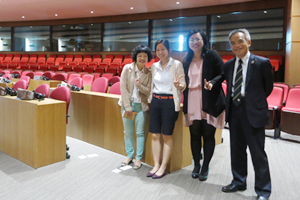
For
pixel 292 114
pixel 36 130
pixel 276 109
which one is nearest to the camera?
pixel 36 130

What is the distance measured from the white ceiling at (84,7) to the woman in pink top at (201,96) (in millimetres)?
6419

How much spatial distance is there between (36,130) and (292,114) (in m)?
3.19

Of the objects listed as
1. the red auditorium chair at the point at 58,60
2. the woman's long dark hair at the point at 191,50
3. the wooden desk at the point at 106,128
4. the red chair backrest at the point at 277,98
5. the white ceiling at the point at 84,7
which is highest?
the white ceiling at the point at 84,7

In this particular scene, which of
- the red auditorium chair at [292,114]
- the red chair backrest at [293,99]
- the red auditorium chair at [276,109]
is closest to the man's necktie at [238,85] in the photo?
the red auditorium chair at [276,109]

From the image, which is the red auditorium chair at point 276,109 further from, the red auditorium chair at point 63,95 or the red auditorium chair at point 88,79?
the red auditorium chair at point 88,79

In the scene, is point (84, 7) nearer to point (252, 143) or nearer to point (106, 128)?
point (106, 128)

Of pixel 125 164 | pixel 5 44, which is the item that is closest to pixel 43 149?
pixel 125 164

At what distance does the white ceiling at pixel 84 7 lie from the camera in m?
7.97

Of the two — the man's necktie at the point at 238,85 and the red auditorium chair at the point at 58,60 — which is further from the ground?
the red auditorium chair at the point at 58,60

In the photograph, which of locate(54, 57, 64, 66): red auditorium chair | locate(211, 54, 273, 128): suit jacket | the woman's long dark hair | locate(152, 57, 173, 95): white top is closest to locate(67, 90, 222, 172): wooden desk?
locate(152, 57, 173, 95): white top

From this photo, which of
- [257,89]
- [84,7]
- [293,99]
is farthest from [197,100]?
[84,7]

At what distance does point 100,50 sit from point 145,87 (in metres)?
8.78

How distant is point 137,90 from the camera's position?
2254 millimetres

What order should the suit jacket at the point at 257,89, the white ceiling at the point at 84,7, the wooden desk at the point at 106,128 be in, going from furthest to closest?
the white ceiling at the point at 84,7 → the wooden desk at the point at 106,128 → the suit jacket at the point at 257,89
